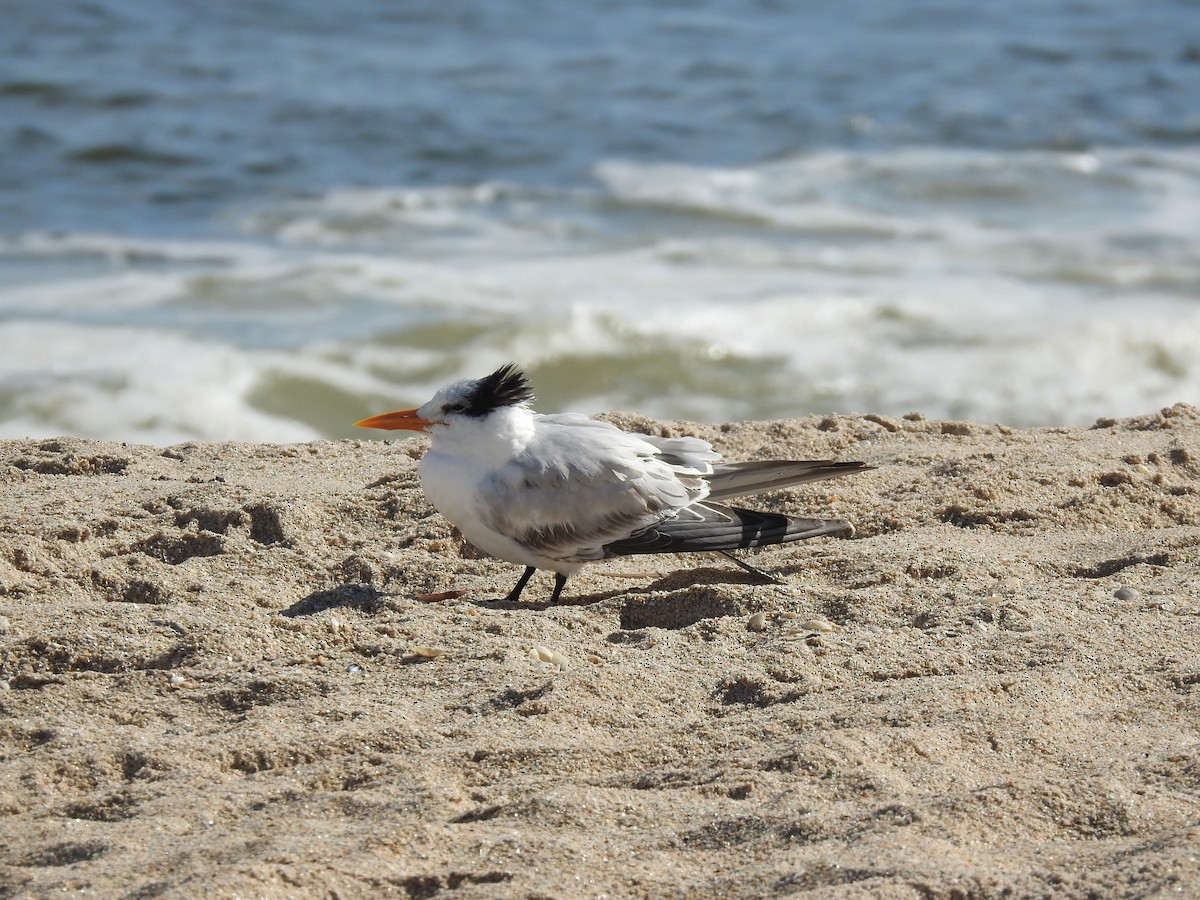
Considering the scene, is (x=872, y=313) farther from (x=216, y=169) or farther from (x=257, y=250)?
(x=216, y=169)

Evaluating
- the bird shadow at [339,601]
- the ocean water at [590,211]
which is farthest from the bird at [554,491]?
the ocean water at [590,211]

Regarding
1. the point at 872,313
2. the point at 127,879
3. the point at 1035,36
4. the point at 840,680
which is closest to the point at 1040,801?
the point at 840,680

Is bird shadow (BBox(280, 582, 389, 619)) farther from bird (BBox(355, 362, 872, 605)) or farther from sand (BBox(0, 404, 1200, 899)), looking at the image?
bird (BBox(355, 362, 872, 605))

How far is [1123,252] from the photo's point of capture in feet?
37.2

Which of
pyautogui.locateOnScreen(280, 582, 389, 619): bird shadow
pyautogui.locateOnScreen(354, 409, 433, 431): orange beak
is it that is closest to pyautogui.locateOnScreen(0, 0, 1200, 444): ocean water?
pyautogui.locateOnScreen(354, 409, 433, 431): orange beak

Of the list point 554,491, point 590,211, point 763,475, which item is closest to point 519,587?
point 554,491

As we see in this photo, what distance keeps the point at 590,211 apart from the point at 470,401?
812 cm

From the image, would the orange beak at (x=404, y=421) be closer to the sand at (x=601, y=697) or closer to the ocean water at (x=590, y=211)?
the sand at (x=601, y=697)

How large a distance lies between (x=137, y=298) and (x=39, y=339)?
3.32 ft

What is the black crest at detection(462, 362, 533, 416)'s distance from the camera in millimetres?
4254

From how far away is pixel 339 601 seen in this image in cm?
398

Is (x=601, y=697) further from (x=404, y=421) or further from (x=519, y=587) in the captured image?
(x=404, y=421)

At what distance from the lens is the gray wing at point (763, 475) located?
4.41 meters

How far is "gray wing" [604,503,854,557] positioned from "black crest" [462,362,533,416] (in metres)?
0.53
